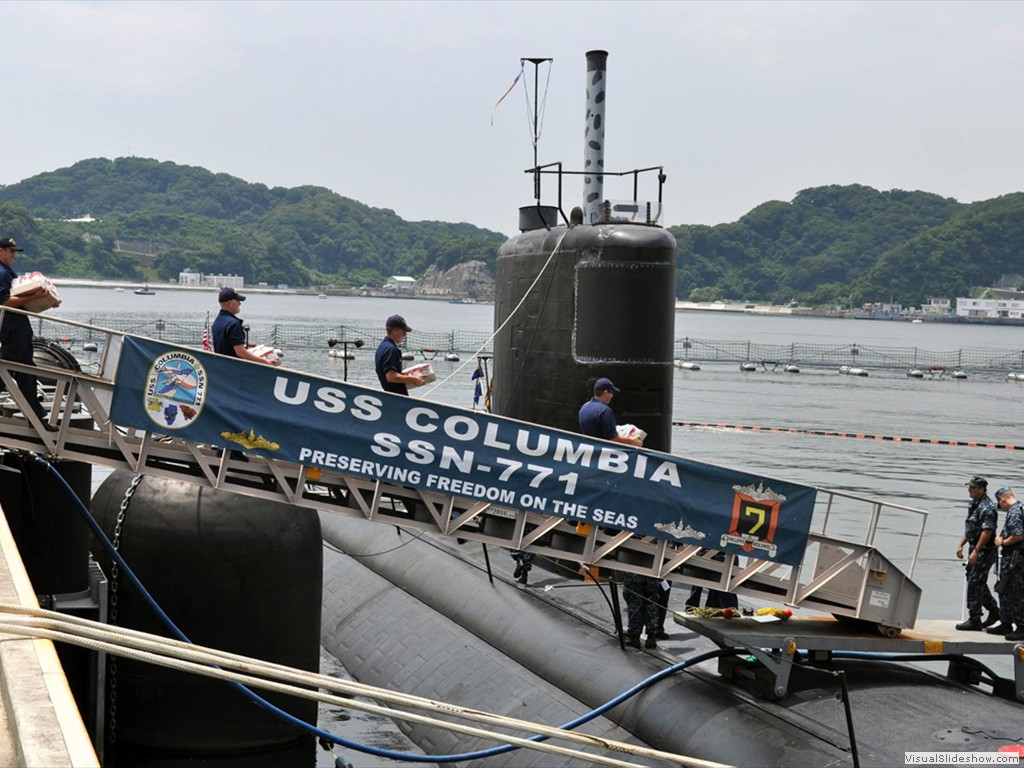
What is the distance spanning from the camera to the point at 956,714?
1016cm

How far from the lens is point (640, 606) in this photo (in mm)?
12266

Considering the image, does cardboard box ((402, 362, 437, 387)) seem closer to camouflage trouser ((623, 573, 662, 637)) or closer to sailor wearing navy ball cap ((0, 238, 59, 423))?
camouflage trouser ((623, 573, 662, 637))

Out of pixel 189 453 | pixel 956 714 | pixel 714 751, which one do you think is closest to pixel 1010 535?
pixel 956 714

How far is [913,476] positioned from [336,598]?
93.6ft

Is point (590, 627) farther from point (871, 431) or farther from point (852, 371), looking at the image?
point (852, 371)

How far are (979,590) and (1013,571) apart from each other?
0.86 meters

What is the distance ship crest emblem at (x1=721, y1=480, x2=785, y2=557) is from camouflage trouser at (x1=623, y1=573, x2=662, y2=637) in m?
1.35

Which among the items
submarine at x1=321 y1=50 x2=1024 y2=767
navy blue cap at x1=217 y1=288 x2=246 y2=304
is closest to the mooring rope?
submarine at x1=321 y1=50 x2=1024 y2=767

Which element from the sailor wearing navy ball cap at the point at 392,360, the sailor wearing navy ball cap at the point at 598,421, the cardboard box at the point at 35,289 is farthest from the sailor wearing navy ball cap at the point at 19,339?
the sailor wearing navy ball cap at the point at 598,421

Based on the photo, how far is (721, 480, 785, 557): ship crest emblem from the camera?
1112 cm

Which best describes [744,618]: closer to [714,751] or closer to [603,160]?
[714,751]

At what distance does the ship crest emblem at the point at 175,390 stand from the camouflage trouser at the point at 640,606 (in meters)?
4.58

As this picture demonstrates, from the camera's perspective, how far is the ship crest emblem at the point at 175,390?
10.3 meters

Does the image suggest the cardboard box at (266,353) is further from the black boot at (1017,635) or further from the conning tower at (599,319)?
the black boot at (1017,635)
